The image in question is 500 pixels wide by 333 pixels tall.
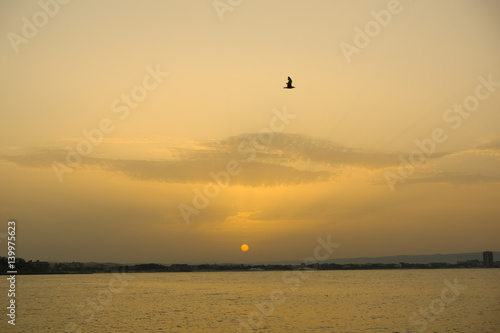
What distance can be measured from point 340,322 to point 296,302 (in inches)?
1000

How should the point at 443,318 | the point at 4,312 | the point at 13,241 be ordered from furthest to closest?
1. the point at 4,312
2. the point at 443,318
3. the point at 13,241

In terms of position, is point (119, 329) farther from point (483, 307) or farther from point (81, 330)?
point (483, 307)

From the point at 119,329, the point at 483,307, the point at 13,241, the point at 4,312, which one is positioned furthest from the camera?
the point at 483,307

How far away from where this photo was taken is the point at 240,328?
2183 inches

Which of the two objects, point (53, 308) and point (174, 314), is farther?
point (53, 308)

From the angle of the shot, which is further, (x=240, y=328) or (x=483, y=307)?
(x=483, y=307)

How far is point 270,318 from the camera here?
64375 millimetres

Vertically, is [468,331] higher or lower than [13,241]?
lower

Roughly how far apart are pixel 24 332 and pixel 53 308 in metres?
25.7

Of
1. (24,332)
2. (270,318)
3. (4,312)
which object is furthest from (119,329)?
(4,312)

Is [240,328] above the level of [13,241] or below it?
below

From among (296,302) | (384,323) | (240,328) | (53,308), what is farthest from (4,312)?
(384,323)

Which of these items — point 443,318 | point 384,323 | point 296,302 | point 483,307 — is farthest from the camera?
point 296,302

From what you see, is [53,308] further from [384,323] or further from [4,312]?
[384,323]
